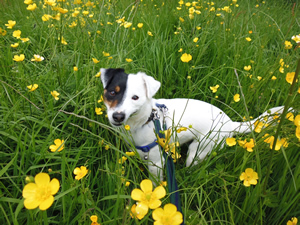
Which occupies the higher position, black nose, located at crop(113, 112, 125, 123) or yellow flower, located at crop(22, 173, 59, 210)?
yellow flower, located at crop(22, 173, 59, 210)

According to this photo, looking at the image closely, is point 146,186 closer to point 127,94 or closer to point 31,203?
point 31,203

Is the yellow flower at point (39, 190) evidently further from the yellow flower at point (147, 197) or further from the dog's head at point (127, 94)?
the dog's head at point (127, 94)

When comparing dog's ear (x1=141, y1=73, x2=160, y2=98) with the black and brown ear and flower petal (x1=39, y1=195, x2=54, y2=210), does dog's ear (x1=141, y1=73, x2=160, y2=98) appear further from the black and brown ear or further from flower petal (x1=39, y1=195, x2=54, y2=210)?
flower petal (x1=39, y1=195, x2=54, y2=210)

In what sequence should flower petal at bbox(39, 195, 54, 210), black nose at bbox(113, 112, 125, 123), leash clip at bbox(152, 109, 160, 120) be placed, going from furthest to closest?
leash clip at bbox(152, 109, 160, 120)
black nose at bbox(113, 112, 125, 123)
flower petal at bbox(39, 195, 54, 210)

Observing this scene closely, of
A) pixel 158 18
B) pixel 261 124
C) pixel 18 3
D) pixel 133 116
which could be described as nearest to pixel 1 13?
pixel 18 3

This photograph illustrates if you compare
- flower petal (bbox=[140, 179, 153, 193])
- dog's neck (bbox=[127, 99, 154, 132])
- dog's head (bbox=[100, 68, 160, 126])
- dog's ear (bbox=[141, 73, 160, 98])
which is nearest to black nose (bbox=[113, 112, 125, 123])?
dog's head (bbox=[100, 68, 160, 126])

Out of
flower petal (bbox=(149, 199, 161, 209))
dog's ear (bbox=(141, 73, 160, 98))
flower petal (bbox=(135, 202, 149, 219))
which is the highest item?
flower petal (bbox=(149, 199, 161, 209))

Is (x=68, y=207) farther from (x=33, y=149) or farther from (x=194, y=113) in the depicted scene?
(x=194, y=113)

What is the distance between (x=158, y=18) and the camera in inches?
131

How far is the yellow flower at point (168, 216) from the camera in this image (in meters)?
0.61

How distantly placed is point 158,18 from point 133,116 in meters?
2.31

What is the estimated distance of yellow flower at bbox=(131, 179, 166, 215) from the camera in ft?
2.06

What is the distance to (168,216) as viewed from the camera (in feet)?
2.02

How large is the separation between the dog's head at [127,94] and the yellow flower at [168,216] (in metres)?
0.97
